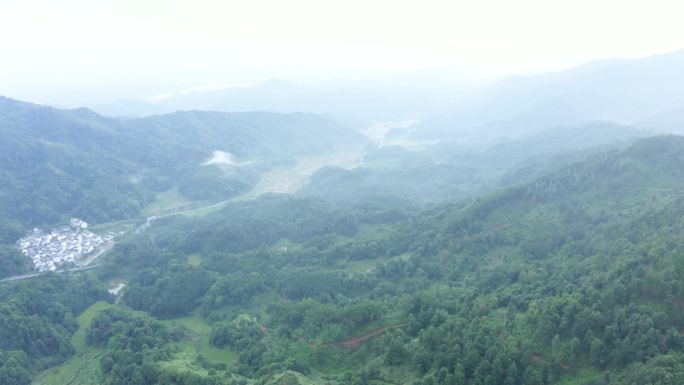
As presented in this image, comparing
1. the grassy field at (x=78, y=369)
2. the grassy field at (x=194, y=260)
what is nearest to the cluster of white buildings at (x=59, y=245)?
the grassy field at (x=194, y=260)

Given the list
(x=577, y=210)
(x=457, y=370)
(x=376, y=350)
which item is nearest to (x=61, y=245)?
(x=376, y=350)

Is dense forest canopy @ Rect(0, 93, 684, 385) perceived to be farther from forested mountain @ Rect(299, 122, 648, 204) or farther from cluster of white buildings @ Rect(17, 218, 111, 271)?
forested mountain @ Rect(299, 122, 648, 204)

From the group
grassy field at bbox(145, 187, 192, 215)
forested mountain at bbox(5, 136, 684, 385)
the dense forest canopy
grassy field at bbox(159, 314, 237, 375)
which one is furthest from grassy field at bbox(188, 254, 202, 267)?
grassy field at bbox(145, 187, 192, 215)

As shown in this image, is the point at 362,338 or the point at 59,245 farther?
the point at 59,245

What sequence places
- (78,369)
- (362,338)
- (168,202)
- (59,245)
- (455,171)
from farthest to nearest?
(455,171) → (168,202) → (59,245) → (78,369) → (362,338)

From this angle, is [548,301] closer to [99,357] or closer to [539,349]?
[539,349]

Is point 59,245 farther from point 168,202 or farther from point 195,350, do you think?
point 195,350

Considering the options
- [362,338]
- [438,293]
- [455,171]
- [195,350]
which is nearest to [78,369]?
[195,350]
